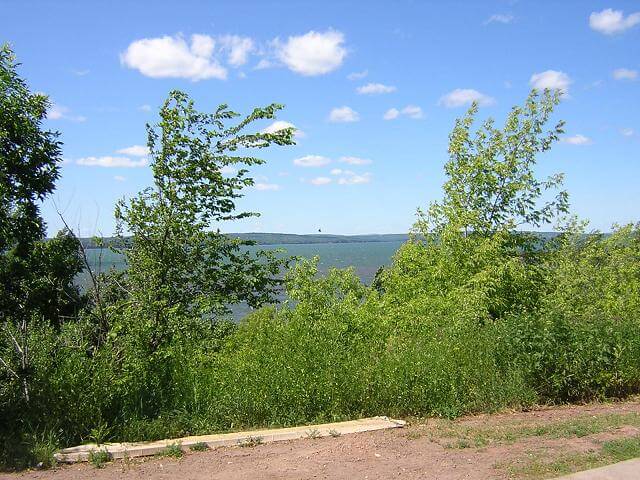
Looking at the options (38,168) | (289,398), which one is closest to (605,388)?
(289,398)

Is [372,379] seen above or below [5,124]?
below

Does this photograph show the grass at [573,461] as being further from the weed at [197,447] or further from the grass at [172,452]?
the grass at [172,452]

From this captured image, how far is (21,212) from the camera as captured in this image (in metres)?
6.66

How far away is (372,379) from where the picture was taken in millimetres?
7148

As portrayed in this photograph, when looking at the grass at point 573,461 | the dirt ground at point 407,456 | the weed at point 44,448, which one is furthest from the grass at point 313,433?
the weed at point 44,448

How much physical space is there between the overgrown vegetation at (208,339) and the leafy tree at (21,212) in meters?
0.02

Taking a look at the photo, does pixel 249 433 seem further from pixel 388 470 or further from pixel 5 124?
pixel 5 124

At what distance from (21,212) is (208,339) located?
269cm

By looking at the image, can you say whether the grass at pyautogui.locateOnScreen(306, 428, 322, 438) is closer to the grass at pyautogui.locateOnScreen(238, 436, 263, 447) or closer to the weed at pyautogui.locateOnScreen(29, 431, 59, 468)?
the grass at pyautogui.locateOnScreen(238, 436, 263, 447)

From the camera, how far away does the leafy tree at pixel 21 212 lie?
21.4 ft

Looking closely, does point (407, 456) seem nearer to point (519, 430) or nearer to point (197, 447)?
point (519, 430)

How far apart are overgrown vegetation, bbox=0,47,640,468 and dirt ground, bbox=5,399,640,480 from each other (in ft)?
2.43

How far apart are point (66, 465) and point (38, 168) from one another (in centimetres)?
314

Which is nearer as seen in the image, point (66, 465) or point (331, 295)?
point (66, 465)
